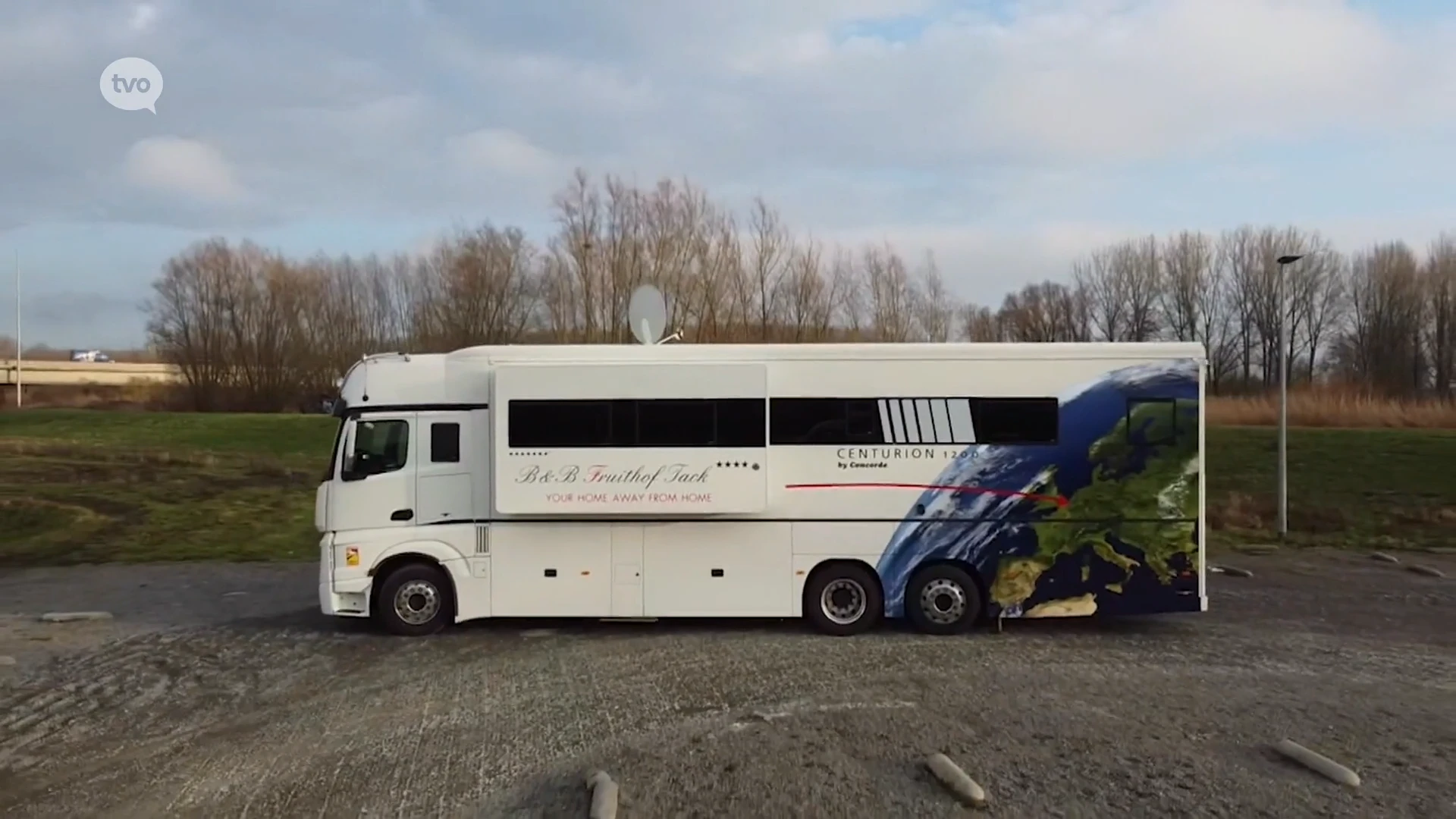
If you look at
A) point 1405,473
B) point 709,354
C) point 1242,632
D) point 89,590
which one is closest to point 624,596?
point 709,354

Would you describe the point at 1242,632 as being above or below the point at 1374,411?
below

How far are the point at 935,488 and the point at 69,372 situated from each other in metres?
93.8

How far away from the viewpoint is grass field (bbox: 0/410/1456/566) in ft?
64.9

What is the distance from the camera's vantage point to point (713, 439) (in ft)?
35.4

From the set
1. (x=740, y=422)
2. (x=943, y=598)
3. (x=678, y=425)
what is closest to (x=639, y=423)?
(x=678, y=425)

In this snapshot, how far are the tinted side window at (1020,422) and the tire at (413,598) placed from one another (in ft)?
18.4

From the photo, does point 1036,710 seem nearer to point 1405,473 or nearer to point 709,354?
point 709,354

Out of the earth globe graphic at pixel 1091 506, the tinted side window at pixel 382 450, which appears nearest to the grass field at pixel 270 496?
the tinted side window at pixel 382 450

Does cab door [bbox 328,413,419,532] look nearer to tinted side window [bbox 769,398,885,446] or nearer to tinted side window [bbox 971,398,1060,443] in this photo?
tinted side window [bbox 769,398,885,446]

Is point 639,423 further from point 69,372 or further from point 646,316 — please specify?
point 69,372

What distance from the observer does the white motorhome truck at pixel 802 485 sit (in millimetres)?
10789

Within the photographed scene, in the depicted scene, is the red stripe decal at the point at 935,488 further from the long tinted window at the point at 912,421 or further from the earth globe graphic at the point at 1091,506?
the long tinted window at the point at 912,421

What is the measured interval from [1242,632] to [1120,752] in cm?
495

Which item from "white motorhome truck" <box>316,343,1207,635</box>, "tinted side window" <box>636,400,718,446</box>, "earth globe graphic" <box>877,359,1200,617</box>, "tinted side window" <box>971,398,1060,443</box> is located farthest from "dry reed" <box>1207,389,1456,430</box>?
"tinted side window" <box>636,400,718,446</box>
